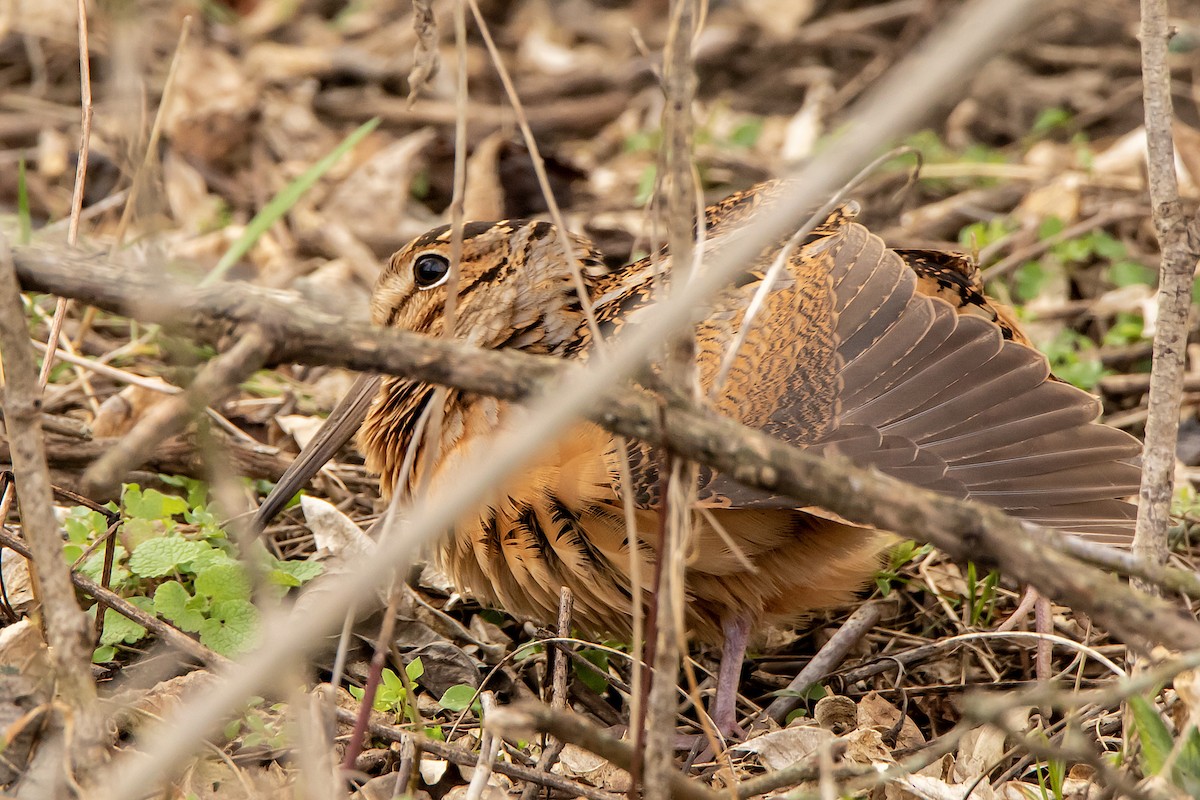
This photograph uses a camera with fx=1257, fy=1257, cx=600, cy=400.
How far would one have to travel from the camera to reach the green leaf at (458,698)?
111 inches

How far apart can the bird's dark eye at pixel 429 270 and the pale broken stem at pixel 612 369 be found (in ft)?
5.90

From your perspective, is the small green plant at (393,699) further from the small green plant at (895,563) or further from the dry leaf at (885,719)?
the small green plant at (895,563)

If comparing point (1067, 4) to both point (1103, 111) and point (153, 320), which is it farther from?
point (153, 320)

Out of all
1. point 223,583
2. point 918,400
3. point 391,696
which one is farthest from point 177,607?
point 918,400

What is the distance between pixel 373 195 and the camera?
207 inches

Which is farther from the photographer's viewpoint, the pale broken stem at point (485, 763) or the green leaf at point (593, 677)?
the green leaf at point (593, 677)

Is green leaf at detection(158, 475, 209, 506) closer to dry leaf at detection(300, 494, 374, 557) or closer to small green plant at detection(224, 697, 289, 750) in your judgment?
dry leaf at detection(300, 494, 374, 557)

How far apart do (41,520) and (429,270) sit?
164 cm

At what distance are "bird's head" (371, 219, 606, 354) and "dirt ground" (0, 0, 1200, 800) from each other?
16.4 inches

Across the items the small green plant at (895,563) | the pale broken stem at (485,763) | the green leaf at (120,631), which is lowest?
the small green plant at (895,563)

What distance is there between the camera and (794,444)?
2.79 metres

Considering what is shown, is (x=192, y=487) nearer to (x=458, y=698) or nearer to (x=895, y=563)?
(x=458, y=698)

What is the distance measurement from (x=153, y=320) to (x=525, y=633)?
1.79 meters

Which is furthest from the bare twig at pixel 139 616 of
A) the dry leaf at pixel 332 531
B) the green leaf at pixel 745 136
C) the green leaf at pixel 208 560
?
the green leaf at pixel 745 136
